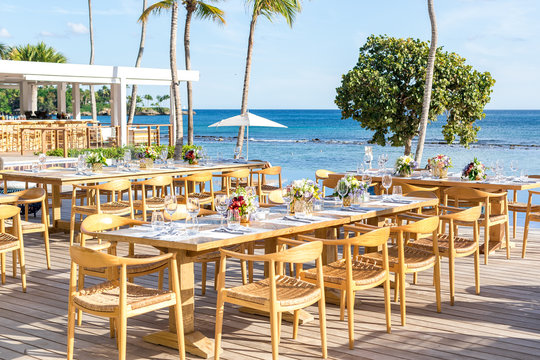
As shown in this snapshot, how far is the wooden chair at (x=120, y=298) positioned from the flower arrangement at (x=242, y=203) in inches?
31.3

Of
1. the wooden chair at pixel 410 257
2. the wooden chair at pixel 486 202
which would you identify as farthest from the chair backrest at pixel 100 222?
the wooden chair at pixel 486 202

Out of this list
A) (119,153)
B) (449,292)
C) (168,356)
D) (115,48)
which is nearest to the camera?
(168,356)

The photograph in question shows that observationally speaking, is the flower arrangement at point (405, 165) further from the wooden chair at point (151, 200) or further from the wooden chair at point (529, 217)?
the wooden chair at point (151, 200)

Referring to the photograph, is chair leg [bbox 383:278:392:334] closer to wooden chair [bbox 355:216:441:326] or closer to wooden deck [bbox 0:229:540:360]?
wooden deck [bbox 0:229:540:360]

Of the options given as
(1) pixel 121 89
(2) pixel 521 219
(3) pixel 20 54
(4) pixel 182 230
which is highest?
(3) pixel 20 54

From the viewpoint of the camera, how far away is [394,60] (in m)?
14.6

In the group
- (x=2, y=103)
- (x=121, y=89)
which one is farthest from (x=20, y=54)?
(x=2, y=103)

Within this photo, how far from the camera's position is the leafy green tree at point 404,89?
1429cm

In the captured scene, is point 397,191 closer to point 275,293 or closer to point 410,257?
point 410,257

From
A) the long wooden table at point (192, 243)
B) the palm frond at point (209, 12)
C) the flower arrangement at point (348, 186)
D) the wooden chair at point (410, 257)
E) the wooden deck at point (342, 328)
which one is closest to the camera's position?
the long wooden table at point (192, 243)

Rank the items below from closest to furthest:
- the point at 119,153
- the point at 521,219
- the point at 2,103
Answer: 1. the point at 521,219
2. the point at 119,153
3. the point at 2,103

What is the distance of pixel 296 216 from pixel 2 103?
65.7 metres

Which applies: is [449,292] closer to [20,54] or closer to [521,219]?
[521,219]

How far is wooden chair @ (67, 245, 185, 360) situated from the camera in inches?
151
